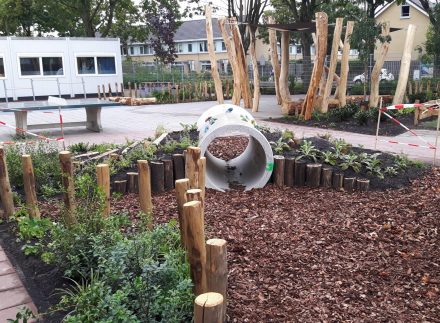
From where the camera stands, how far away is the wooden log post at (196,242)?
105 inches

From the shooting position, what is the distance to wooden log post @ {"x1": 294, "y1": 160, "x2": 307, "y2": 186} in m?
6.36

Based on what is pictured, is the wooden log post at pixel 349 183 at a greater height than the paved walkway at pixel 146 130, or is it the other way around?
the wooden log post at pixel 349 183

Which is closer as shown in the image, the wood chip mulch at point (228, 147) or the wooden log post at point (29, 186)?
the wooden log post at point (29, 186)

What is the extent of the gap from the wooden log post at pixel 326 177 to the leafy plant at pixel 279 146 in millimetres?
796

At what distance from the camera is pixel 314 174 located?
626 cm

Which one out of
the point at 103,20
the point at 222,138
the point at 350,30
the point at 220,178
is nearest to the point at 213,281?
the point at 220,178

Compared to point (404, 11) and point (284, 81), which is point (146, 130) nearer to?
point (284, 81)

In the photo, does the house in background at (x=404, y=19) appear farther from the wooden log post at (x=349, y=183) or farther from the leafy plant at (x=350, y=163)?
the wooden log post at (x=349, y=183)

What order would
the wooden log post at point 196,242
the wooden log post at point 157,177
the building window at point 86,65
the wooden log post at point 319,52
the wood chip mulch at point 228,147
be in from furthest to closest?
the building window at point 86,65 → the wooden log post at point 319,52 → the wood chip mulch at point 228,147 → the wooden log post at point 157,177 → the wooden log post at point 196,242

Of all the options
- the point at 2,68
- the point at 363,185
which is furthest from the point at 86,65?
the point at 363,185

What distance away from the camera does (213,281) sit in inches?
102

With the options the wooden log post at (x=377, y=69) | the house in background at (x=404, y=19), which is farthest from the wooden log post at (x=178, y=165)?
the house in background at (x=404, y=19)

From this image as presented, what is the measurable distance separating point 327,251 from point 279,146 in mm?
2958

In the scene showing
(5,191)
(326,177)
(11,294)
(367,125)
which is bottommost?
(367,125)
